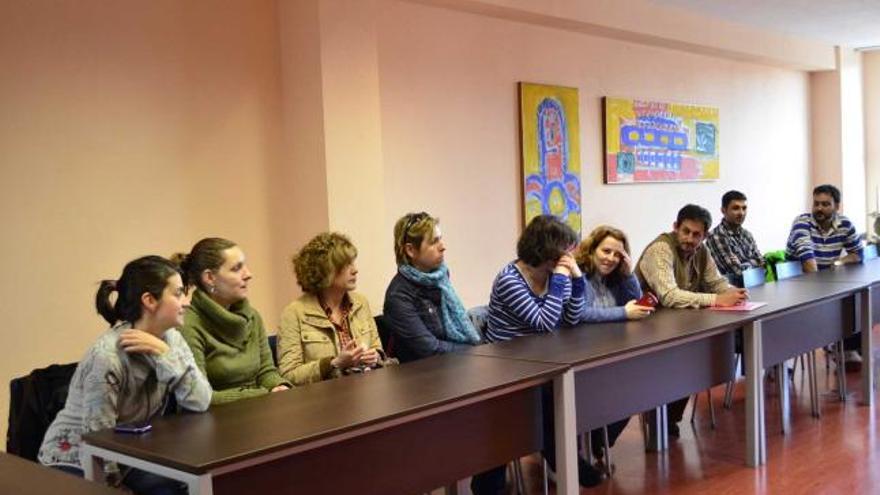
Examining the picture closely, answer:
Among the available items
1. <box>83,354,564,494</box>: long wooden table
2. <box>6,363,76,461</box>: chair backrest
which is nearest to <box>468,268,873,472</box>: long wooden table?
<box>83,354,564,494</box>: long wooden table

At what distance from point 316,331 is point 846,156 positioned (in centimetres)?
789

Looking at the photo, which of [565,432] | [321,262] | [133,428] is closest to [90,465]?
[133,428]

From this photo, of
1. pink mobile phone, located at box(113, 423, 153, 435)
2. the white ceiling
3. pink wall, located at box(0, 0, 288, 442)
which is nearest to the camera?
pink mobile phone, located at box(113, 423, 153, 435)

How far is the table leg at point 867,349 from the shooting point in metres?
4.79

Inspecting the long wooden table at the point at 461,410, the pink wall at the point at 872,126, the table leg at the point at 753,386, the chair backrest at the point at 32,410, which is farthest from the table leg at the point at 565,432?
the pink wall at the point at 872,126

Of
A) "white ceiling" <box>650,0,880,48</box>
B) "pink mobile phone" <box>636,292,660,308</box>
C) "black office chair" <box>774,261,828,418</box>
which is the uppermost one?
"white ceiling" <box>650,0,880,48</box>

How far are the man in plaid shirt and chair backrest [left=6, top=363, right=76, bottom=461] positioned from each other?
13.4 ft

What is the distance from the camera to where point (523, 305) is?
351 cm

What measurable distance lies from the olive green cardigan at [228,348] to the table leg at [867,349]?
11.1 feet

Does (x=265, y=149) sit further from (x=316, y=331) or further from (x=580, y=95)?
(x=580, y=95)

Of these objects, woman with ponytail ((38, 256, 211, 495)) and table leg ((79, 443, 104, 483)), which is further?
woman with ponytail ((38, 256, 211, 495))

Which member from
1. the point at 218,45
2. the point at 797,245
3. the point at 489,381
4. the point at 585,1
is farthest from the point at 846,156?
the point at 489,381

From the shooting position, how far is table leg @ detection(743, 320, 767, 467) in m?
3.79

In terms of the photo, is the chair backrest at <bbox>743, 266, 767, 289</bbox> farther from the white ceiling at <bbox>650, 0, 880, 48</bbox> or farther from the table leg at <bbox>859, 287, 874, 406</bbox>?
the white ceiling at <bbox>650, 0, 880, 48</bbox>
